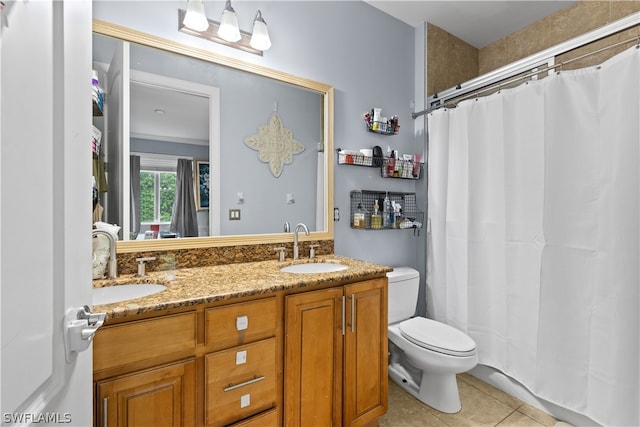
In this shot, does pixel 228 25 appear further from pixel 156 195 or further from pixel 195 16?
pixel 156 195

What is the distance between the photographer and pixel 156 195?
1.48 m

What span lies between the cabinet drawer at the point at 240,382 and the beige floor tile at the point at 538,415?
1.55 metres

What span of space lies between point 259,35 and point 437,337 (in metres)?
2.01

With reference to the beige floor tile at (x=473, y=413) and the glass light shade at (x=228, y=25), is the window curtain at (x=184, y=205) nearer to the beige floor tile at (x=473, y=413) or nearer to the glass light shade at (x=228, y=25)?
the glass light shade at (x=228, y=25)

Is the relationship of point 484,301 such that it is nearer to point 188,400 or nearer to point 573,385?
point 573,385

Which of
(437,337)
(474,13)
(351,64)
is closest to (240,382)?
(437,337)

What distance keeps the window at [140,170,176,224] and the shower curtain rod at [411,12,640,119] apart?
75.4 inches

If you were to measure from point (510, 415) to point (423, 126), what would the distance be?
2.03 meters

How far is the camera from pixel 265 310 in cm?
122

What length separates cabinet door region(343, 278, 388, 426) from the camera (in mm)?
1470

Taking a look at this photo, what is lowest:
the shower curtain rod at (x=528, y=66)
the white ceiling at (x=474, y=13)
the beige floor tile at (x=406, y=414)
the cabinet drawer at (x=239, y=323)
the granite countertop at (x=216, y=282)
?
the beige floor tile at (x=406, y=414)

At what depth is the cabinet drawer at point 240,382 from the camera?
3.63ft

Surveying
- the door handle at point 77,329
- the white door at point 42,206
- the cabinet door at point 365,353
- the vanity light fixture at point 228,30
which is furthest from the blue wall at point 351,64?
the door handle at point 77,329

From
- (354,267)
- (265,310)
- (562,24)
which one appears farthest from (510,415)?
(562,24)
